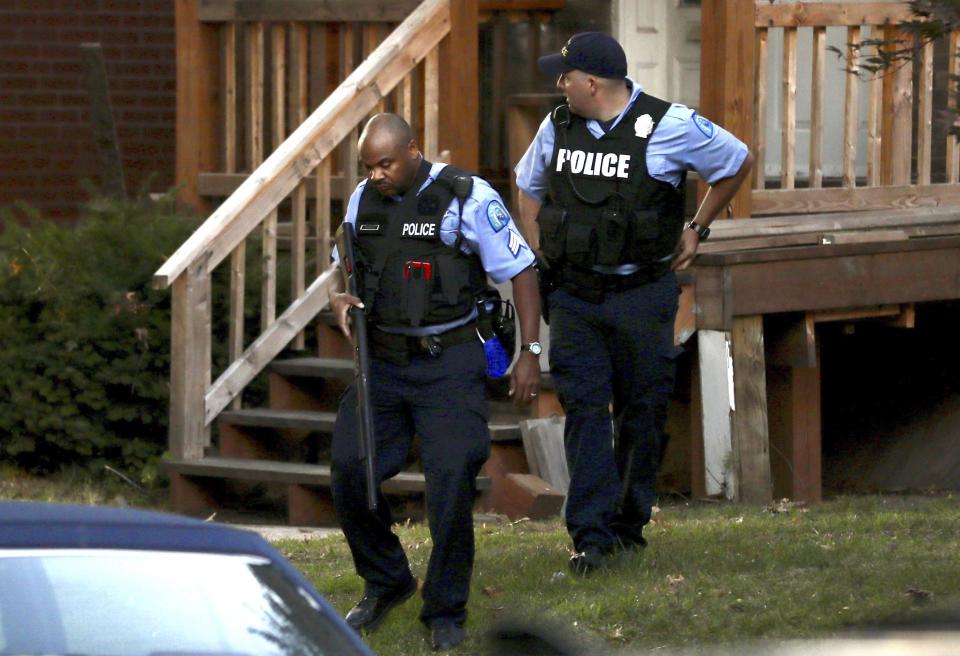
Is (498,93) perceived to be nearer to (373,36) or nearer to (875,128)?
(373,36)

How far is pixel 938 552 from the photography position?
6348 mm

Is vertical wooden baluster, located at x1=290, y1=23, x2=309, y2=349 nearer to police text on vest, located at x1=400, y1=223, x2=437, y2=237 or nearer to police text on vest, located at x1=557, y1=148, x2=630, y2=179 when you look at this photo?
police text on vest, located at x1=557, y1=148, x2=630, y2=179

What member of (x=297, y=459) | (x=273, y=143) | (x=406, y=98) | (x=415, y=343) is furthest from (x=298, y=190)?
(x=415, y=343)

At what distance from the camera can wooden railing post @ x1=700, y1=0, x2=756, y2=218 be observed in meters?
8.59

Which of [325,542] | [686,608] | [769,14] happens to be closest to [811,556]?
[686,608]

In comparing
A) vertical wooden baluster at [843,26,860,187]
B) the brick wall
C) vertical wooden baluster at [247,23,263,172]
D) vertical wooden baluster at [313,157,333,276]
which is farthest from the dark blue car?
the brick wall

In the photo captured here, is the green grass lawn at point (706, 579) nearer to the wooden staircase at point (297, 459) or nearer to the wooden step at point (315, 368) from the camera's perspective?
the wooden staircase at point (297, 459)

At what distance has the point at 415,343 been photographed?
5434mm

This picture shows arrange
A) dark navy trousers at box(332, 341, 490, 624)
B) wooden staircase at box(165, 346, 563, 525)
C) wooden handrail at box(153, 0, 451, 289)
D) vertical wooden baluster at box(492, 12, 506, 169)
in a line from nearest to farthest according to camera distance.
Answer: dark navy trousers at box(332, 341, 490, 624)
wooden staircase at box(165, 346, 563, 525)
wooden handrail at box(153, 0, 451, 289)
vertical wooden baluster at box(492, 12, 506, 169)

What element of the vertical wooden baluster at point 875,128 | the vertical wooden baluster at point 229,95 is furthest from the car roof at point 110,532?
the vertical wooden baluster at point 229,95

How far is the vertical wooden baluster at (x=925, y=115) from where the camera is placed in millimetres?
9281

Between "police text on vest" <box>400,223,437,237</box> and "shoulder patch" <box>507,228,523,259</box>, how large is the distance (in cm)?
24

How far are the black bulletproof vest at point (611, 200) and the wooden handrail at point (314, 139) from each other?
115 inches

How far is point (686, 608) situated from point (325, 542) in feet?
7.45
